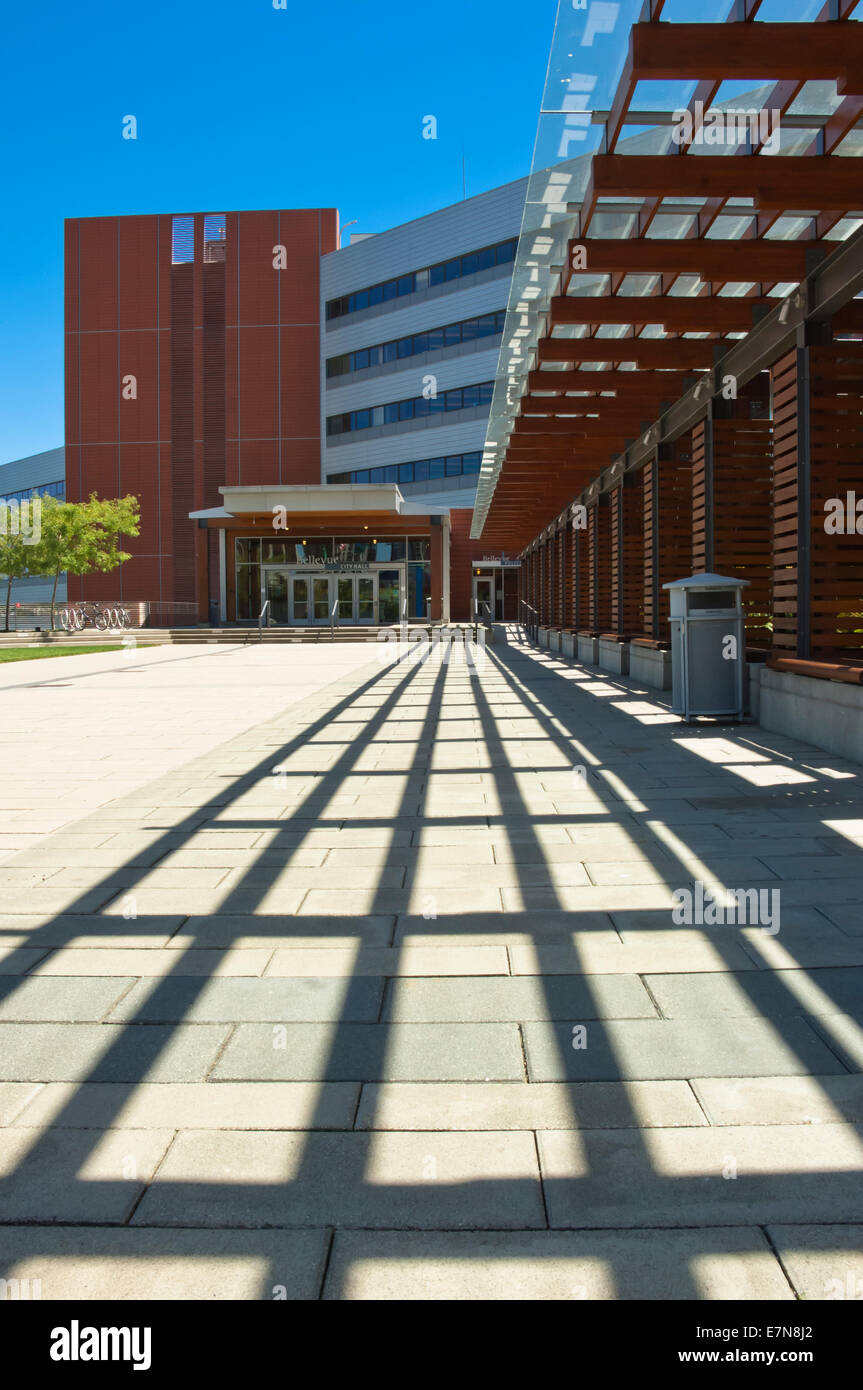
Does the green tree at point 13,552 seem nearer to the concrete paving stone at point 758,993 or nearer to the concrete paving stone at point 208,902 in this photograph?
the concrete paving stone at point 208,902

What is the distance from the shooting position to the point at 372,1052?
3.11 metres

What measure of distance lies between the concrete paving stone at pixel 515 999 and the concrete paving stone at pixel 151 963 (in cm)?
61

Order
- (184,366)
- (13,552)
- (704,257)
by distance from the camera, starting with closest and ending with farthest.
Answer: (704,257) < (13,552) < (184,366)

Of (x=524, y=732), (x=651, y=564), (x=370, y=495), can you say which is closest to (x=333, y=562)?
Result: (x=370, y=495)

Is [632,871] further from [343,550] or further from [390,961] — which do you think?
[343,550]

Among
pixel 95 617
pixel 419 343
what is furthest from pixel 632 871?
pixel 419 343

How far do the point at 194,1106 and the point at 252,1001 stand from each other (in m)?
0.74

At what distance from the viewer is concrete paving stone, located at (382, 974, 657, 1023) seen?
3.37 m

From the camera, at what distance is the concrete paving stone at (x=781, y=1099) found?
2648 mm

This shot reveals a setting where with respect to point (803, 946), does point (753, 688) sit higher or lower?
higher

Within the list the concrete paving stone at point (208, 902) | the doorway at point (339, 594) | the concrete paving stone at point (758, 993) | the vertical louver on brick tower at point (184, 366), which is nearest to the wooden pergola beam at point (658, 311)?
the concrete paving stone at point (208, 902)

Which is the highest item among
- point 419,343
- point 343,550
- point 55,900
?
point 419,343

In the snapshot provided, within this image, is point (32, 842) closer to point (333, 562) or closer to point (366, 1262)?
point (366, 1262)

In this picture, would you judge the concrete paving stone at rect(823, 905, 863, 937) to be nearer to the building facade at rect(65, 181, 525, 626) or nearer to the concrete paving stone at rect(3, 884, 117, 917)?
the concrete paving stone at rect(3, 884, 117, 917)
